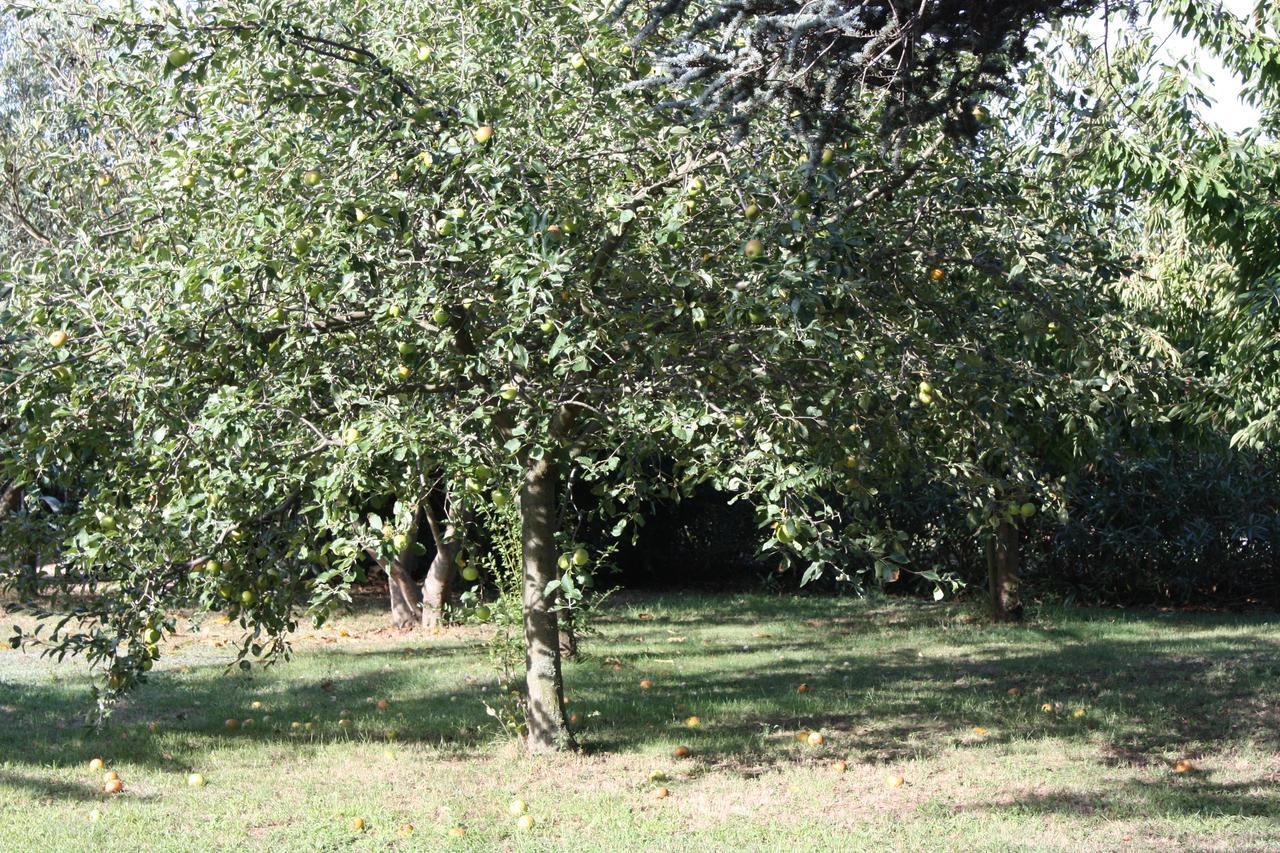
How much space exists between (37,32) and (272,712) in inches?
239

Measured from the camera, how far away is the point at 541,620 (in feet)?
19.5

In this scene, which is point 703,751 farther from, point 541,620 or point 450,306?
point 450,306

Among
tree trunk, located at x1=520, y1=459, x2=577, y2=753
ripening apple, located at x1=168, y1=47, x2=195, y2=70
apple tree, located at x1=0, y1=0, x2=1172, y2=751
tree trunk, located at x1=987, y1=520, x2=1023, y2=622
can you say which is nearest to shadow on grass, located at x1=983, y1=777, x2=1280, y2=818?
apple tree, located at x1=0, y1=0, x2=1172, y2=751

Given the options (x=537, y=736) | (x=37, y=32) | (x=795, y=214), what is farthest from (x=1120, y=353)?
(x=37, y=32)

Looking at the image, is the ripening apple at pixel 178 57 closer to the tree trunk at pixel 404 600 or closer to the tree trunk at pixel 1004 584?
the tree trunk at pixel 404 600

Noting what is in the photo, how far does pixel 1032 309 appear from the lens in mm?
5242

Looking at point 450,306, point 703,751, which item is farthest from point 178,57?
point 703,751

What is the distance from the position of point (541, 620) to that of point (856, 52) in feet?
10.6

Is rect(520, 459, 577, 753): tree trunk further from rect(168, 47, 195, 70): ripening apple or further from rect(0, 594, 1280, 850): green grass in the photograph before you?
rect(168, 47, 195, 70): ripening apple

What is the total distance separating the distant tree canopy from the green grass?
280 centimetres

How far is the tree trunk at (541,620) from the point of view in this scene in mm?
5938

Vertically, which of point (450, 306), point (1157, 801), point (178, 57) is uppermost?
point (178, 57)

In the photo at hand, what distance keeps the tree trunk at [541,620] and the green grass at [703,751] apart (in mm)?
162

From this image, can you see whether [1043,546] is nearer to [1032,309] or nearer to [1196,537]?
[1196,537]
